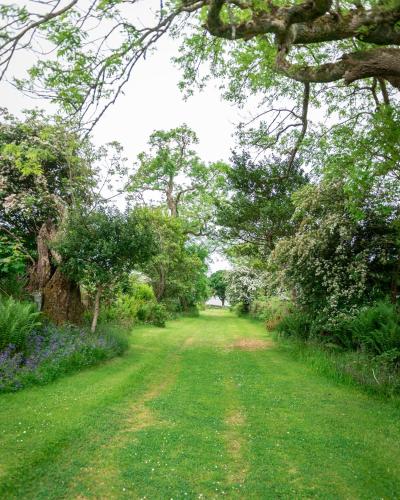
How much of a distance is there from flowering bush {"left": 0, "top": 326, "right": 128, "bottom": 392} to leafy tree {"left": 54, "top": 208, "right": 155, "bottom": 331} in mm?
1324

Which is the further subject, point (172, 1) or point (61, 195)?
point (61, 195)

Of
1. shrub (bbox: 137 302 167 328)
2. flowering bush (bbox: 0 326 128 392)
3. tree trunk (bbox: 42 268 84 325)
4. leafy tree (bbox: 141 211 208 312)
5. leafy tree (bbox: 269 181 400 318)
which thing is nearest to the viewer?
flowering bush (bbox: 0 326 128 392)

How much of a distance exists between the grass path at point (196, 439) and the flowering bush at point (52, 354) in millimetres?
406

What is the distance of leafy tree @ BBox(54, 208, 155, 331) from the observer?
1202cm

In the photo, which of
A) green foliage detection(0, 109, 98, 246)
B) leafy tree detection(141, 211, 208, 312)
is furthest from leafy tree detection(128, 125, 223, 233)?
green foliage detection(0, 109, 98, 246)

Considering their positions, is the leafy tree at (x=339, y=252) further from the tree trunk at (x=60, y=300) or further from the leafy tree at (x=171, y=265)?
the leafy tree at (x=171, y=265)

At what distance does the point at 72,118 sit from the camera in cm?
580

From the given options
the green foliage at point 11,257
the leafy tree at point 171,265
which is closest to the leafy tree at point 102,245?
the green foliage at point 11,257

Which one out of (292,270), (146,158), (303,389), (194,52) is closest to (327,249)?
(292,270)

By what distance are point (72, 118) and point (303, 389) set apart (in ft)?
23.8

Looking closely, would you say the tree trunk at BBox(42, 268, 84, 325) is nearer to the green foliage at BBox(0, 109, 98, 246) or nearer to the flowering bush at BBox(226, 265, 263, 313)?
the green foliage at BBox(0, 109, 98, 246)

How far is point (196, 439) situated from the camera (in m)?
5.48

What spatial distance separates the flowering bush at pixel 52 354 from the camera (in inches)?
305

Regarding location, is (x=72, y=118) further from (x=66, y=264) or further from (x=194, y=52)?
(x=66, y=264)
